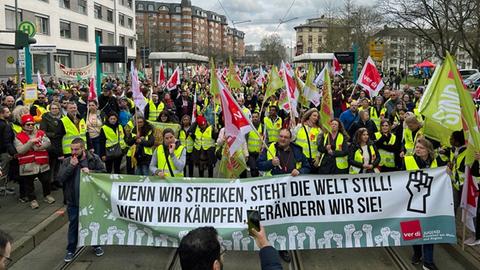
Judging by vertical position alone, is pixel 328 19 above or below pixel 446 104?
above

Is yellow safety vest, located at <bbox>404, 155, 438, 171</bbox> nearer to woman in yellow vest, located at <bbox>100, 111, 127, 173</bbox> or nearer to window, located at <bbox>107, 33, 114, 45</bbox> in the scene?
woman in yellow vest, located at <bbox>100, 111, 127, 173</bbox>

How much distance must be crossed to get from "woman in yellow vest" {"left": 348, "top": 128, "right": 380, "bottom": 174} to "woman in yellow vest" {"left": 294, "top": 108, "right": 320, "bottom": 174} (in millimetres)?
602

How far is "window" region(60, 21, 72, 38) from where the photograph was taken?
134 ft

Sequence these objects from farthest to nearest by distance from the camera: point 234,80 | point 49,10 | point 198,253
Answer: point 49,10 < point 234,80 < point 198,253

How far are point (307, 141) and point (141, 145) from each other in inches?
118

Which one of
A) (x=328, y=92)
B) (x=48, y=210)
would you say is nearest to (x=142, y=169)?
(x=48, y=210)

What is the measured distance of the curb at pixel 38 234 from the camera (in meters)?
6.29

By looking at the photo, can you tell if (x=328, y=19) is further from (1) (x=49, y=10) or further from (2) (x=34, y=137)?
(2) (x=34, y=137)

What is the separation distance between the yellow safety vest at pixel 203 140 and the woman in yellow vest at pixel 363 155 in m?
3.16

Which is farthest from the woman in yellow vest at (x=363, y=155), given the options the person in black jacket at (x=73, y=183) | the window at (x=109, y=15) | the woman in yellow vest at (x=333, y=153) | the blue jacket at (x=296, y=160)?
the window at (x=109, y=15)

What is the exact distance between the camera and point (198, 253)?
2484mm

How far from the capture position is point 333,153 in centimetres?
743

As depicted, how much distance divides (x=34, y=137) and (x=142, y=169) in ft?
6.29

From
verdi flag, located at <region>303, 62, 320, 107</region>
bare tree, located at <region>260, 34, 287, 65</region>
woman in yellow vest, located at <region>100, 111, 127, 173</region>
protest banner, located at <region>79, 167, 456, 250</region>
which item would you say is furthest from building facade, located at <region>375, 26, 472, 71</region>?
protest banner, located at <region>79, 167, 456, 250</region>
